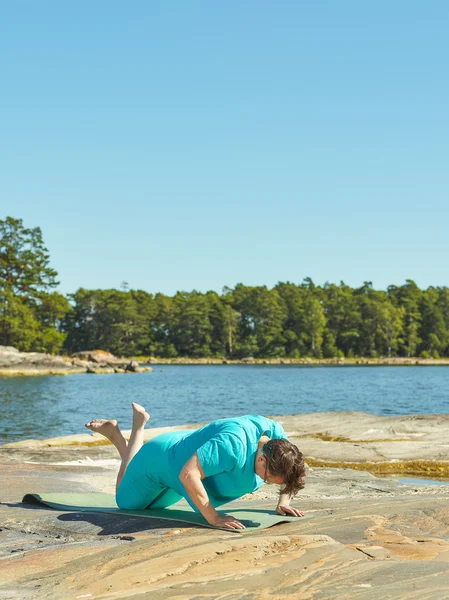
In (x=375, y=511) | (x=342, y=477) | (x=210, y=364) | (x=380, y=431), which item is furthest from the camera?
(x=210, y=364)

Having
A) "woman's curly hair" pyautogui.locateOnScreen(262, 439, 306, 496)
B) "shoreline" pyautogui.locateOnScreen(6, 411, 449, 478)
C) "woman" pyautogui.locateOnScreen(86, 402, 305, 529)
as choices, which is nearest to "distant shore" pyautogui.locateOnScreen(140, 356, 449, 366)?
"shoreline" pyautogui.locateOnScreen(6, 411, 449, 478)

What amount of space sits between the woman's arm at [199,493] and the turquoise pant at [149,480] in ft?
1.05

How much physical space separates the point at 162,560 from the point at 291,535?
1024 mm

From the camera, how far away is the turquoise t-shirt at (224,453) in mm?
4973

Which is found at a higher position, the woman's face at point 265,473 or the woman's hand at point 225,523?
the woman's face at point 265,473

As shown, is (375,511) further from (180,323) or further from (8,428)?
(180,323)

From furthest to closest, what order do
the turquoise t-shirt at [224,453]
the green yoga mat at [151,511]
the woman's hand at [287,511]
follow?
the woman's hand at [287,511] < the green yoga mat at [151,511] < the turquoise t-shirt at [224,453]

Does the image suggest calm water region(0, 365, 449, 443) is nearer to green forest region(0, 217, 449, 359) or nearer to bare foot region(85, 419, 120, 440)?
bare foot region(85, 419, 120, 440)

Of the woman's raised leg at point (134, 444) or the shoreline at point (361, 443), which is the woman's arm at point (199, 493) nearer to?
the woman's raised leg at point (134, 444)

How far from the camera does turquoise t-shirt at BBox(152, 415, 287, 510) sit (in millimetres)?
4973

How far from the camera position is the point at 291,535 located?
197 inches

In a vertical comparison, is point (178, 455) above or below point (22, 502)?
above

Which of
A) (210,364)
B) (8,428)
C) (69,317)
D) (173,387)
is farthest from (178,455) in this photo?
(69,317)

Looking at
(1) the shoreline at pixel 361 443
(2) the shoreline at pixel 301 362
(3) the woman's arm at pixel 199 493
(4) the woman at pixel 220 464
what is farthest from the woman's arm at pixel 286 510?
(2) the shoreline at pixel 301 362
